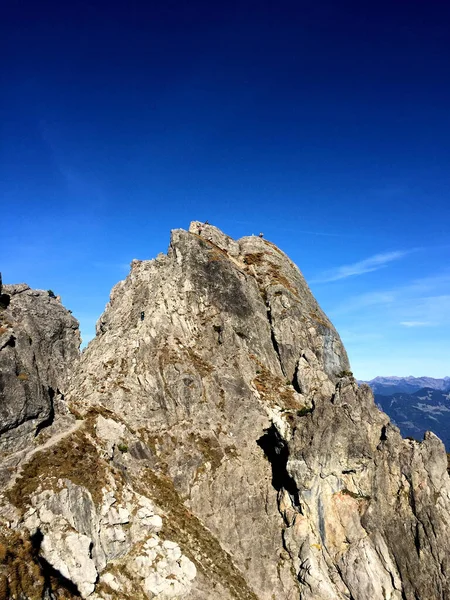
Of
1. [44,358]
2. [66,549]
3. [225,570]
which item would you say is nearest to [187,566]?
[225,570]

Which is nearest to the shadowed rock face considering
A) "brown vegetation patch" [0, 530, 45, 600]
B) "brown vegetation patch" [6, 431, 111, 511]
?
"brown vegetation patch" [6, 431, 111, 511]

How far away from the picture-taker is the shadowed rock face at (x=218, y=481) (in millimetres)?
44188

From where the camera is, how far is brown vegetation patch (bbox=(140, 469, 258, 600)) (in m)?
47.7

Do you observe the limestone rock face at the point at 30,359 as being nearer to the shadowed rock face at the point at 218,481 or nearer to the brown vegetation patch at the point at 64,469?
the shadowed rock face at the point at 218,481

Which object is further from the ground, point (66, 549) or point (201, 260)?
point (201, 260)

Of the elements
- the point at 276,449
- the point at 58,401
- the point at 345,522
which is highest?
the point at 58,401

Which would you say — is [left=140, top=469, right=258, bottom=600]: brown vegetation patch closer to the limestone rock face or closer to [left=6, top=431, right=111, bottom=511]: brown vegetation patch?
[left=6, top=431, right=111, bottom=511]: brown vegetation patch

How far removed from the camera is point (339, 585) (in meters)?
50.1

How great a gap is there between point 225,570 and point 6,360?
1687 inches

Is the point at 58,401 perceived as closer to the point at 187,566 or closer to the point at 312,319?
the point at 187,566

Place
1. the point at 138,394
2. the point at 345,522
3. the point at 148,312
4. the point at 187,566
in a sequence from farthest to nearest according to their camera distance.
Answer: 1. the point at 148,312
2. the point at 138,394
3. the point at 345,522
4. the point at 187,566

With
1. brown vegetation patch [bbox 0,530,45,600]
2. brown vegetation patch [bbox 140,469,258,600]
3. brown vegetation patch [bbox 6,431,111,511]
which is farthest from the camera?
brown vegetation patch [bbox 140,469,258,600]

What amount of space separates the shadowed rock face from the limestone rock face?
3277mm

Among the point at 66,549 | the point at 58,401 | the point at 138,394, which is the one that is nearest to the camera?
the point at 66,549
